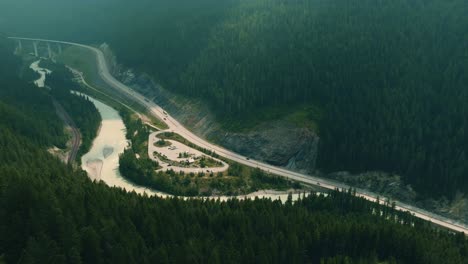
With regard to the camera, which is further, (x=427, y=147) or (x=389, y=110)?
(x=389, y=110)

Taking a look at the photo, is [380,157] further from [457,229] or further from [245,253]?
[245,253]

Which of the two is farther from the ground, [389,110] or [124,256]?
[389,110]

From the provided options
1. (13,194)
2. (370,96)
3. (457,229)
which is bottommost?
(457,229)

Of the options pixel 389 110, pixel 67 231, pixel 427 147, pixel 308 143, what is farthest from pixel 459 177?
pixel 67 231

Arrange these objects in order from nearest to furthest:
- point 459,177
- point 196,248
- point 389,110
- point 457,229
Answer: point 196,248
point 457,229
point 459,177
point 389,110

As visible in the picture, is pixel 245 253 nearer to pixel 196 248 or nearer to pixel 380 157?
pixel 196 248

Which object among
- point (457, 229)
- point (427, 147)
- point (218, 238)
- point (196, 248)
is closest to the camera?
point (196, 248)
